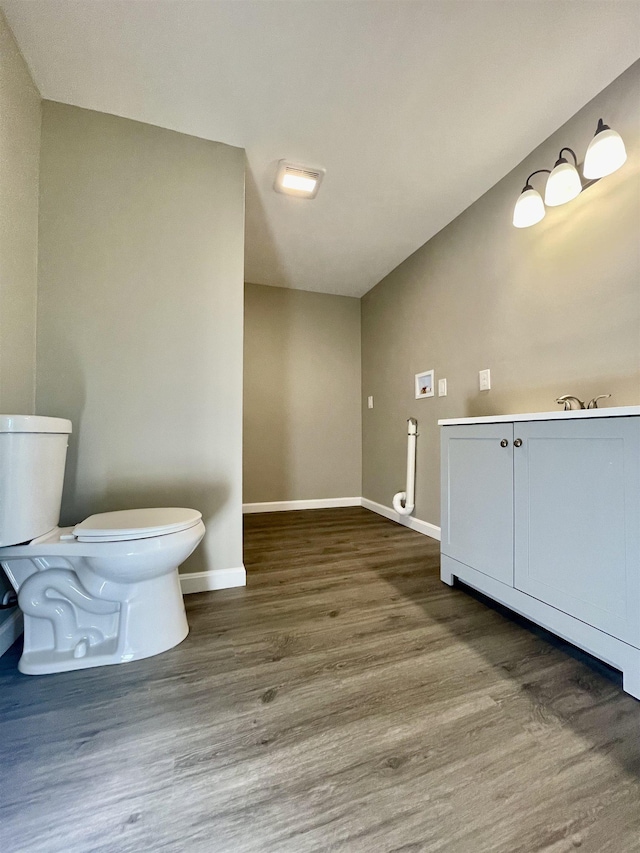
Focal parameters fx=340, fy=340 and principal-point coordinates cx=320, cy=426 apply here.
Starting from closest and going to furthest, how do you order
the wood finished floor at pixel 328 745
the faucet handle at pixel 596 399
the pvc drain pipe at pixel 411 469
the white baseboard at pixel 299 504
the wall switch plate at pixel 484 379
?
the wood finished floor at pixel 328 745 < the faucet handle at pixel 596 399 < the wall switch plate at pixel 484 379 < the pvc drain pipe at pixel 411 469 < the white baseboard at pixel 299 504

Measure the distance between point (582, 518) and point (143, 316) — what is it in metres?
1.86

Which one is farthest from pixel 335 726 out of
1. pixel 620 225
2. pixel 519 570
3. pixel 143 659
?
pixel 620 225

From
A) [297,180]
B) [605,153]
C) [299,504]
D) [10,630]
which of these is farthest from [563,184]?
[299,504]

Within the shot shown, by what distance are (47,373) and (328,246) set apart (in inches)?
80.9

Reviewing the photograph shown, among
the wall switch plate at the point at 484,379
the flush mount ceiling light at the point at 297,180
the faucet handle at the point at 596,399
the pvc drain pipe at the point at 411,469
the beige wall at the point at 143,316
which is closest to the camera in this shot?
the faucet handle at the point at 596,399

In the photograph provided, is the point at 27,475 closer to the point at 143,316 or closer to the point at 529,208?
the point at 143,316

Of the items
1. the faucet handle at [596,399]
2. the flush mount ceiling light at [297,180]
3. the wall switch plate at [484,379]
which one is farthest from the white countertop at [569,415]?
the flush mount ceiling light at [297,180]

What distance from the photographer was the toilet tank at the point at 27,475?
3.39 feet

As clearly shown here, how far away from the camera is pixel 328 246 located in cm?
262

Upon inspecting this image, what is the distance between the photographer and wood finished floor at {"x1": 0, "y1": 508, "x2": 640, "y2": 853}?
63cm

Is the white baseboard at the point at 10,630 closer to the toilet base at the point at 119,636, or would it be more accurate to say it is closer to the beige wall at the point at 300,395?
the toilet base at the point at 119,636

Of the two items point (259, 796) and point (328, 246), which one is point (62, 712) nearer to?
point (259, 796)

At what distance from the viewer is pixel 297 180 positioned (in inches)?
74.9

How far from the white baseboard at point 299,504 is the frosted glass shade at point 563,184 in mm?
2768
